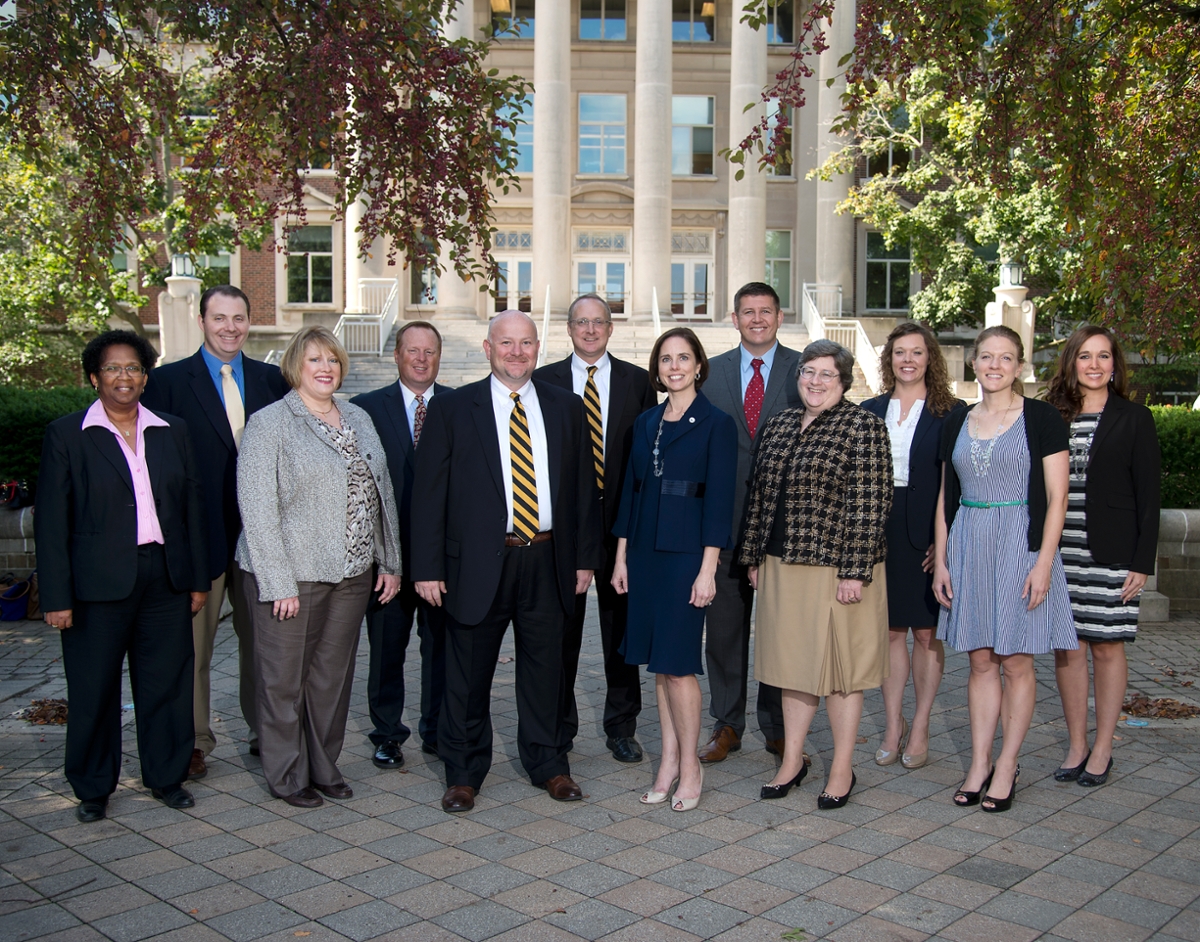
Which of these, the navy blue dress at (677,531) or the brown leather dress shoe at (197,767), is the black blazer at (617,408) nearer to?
the navy blue dress at (677,531)

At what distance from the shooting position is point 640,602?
5574 millimetres

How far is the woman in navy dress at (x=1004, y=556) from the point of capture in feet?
17.7

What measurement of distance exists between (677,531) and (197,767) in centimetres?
279

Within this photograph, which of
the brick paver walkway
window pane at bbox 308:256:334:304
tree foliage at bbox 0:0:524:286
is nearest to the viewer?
the brick paver walkway

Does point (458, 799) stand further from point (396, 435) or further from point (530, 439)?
point (396, 435)

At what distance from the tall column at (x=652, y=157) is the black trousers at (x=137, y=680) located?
83.9ft

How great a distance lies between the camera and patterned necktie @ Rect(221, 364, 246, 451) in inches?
239

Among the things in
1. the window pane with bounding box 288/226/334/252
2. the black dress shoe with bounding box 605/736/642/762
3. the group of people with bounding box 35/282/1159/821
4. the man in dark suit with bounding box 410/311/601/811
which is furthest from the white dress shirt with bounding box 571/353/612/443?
the window pane with bounding box 288/226/334/252

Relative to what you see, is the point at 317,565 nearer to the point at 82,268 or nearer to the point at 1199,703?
the point at 82,268

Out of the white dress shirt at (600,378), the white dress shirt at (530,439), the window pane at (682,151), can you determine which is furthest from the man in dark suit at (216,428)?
the window pane at (682,151)

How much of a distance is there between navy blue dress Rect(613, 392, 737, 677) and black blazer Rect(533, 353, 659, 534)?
1.79ft

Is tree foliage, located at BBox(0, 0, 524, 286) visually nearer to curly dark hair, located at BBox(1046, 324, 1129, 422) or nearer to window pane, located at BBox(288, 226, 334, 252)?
curly dark hair, located at BBox(1046, 324, 1129, 422)

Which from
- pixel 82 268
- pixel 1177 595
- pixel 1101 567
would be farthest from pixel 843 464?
pixel 1177 595

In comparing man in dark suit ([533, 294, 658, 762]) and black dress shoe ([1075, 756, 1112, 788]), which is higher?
man in dark suit ([533, 294, 658, 762])
